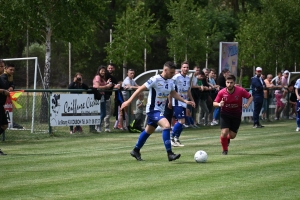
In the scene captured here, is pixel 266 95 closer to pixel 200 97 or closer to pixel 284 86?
pixel 284 86

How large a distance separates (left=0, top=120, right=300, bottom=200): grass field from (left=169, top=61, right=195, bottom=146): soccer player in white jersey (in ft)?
1.45

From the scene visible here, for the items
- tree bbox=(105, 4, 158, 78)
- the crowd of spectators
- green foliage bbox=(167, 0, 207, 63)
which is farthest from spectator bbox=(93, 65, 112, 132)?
green foliage bbox=(167, 0, 207, 63)

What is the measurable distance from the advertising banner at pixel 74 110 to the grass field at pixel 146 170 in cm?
110

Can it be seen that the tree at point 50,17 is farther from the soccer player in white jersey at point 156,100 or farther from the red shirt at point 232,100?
the soccer player in white jersey at point 156,100

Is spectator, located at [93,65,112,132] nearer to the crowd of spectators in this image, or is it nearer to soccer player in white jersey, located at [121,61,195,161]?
the crowd of spectators

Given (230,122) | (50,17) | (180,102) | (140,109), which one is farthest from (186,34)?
(230,122)

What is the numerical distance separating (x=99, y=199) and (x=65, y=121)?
507 inches

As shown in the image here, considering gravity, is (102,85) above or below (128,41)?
below

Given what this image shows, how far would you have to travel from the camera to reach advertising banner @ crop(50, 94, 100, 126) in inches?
886

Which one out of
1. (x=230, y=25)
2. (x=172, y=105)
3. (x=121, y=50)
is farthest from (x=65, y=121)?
(x=230, y=25)

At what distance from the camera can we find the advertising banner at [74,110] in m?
22.5

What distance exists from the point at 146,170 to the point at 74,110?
32.3 feet

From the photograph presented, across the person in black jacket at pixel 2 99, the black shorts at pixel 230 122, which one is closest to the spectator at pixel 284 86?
the black shorts at pixel 230 122

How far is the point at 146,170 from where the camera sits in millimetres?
13500
